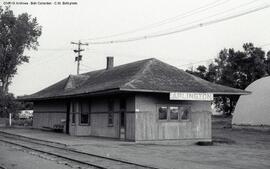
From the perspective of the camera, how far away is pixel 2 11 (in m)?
53.4

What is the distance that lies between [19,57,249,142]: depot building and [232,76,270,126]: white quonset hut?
15165 millimetres

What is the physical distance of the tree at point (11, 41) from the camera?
5228 centimetres

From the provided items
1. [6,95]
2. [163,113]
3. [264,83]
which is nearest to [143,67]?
[163,113]

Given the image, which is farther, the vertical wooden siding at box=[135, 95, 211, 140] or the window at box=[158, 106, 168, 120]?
the window at box=[158, 106, 168, 120]

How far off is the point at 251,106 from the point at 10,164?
1223 inches

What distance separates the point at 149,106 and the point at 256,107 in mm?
20164

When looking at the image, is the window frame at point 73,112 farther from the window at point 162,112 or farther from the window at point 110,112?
the window at point 162,112

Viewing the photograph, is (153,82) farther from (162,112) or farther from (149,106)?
(162,112)

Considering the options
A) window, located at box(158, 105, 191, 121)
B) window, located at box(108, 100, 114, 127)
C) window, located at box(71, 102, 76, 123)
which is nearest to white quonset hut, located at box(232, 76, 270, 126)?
window, located at box(158, 105, 191, 121)

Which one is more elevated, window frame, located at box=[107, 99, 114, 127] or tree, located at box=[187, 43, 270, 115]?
tree, located at box=[187, 43, 270, 115]

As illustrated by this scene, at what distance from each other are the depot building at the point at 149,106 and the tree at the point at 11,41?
27.9 meters

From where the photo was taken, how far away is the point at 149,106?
2202 centimetres

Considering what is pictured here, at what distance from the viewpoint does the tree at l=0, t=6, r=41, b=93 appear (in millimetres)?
52284

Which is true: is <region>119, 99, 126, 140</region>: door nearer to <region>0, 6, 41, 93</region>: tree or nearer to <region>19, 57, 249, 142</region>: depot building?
<region>19, 57, 249, 142</region>: depot building
